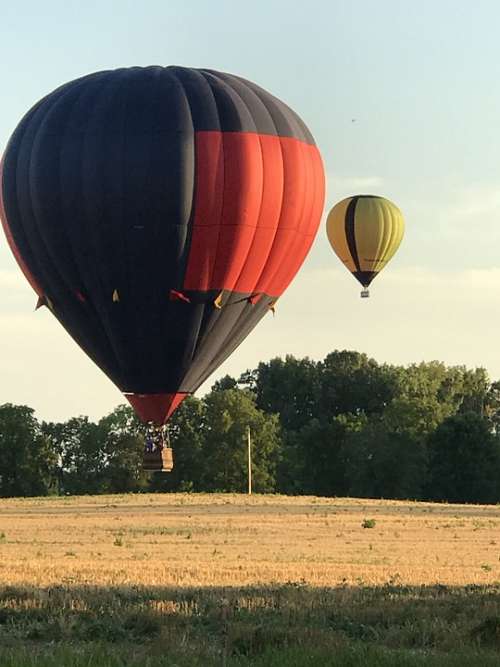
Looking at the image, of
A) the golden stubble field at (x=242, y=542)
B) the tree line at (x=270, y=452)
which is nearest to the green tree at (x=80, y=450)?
the tree line at (x=270, y=452)

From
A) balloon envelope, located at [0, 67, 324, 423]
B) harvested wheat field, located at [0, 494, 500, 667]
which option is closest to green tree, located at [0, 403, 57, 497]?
harvested wheat field, located at [0, 494, 500, 667]

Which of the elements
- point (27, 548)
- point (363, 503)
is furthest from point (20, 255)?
point (363, 503)

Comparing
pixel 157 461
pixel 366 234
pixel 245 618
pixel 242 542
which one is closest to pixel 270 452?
pixel 366 234

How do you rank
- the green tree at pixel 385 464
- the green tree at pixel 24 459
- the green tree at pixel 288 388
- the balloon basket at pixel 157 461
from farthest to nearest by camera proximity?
1. the green tree at pixel 288 388
2. the green tree at pixel 24 459
3. the green tree at pixel 385 464
4. the balloon basket at pixel 157 461

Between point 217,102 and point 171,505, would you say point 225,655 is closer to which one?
point 217,102

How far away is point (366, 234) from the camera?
66.4m

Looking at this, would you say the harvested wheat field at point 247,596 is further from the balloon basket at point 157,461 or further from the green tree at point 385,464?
the green tree at point 385,464

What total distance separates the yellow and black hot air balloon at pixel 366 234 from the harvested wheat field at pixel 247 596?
44.3 feet

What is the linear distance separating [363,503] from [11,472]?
46.9 m

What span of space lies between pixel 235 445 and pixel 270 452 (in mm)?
3551

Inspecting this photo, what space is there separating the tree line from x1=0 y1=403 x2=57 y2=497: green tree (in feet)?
0.28

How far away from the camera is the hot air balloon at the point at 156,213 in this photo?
130 ft

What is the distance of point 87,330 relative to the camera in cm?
4178

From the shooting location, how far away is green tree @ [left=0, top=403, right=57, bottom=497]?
121 meters
